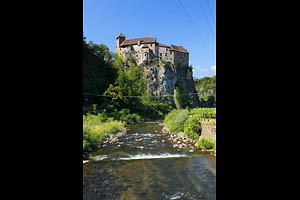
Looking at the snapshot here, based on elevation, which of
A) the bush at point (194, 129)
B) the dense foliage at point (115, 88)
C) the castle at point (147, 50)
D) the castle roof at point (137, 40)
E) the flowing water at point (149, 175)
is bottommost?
the flowing water at point (149, 175)

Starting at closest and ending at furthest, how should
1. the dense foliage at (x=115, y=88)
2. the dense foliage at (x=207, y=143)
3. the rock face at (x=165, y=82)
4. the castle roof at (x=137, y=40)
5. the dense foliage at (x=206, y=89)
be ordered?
the dense foliage at (x=207, y=143)
the dense foliage at (x=115, y=88)
the rock face at (x=165, y=82)
the castle roof at (x=137, y=40)
the dense foliage at (x=206, y=89)

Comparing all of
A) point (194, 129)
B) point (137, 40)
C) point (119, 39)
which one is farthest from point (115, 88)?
point (119, 39)

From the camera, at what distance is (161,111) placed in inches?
1332

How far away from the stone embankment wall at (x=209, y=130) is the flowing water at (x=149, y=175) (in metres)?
1.39

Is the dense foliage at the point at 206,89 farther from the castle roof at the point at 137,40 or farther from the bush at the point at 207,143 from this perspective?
the bush at the point at 207,143

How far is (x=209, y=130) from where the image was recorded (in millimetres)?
9828

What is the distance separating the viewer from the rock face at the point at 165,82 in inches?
1636

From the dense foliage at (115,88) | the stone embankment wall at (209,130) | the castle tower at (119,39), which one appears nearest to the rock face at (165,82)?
the dense foliage at (115,88)

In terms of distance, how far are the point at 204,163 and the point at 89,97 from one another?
23067 millimetres

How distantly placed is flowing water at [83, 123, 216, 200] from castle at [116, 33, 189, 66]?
37.0 m
